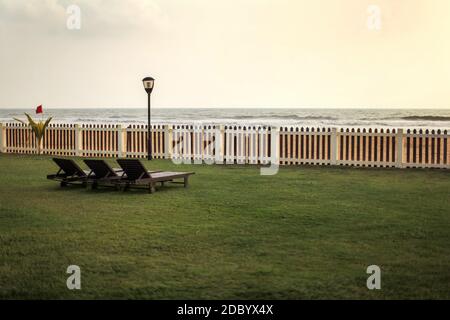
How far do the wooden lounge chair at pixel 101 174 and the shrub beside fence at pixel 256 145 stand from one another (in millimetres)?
6819

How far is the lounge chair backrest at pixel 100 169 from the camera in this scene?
11753 millimetres

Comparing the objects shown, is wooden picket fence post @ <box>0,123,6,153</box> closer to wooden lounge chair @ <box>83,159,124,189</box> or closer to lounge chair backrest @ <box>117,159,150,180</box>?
wooden lounge chair @ <box>83,159,124,189</box>

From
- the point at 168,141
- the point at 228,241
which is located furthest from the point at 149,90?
the point at 228,241

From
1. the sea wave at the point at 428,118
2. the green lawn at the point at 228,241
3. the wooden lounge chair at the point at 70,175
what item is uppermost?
the sea wave at the point at 428,118

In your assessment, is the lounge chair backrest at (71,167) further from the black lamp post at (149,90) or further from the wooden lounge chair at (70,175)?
the black lamp post at (149,90)

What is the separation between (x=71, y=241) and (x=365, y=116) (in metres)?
53.1

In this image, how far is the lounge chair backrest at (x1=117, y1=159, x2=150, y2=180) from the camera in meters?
11.3

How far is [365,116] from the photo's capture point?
5716cm

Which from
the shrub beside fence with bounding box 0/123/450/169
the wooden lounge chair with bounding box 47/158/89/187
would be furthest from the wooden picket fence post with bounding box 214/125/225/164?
the wooden lounge chair with bounding box 47/158/89/187

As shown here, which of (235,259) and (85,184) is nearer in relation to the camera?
(235,259)

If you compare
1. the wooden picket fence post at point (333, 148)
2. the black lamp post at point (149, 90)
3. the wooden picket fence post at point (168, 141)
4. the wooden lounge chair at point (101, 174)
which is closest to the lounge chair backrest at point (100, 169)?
the wooden lounge chair at point (101, 174)

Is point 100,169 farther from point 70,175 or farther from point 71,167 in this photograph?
point 70,175
